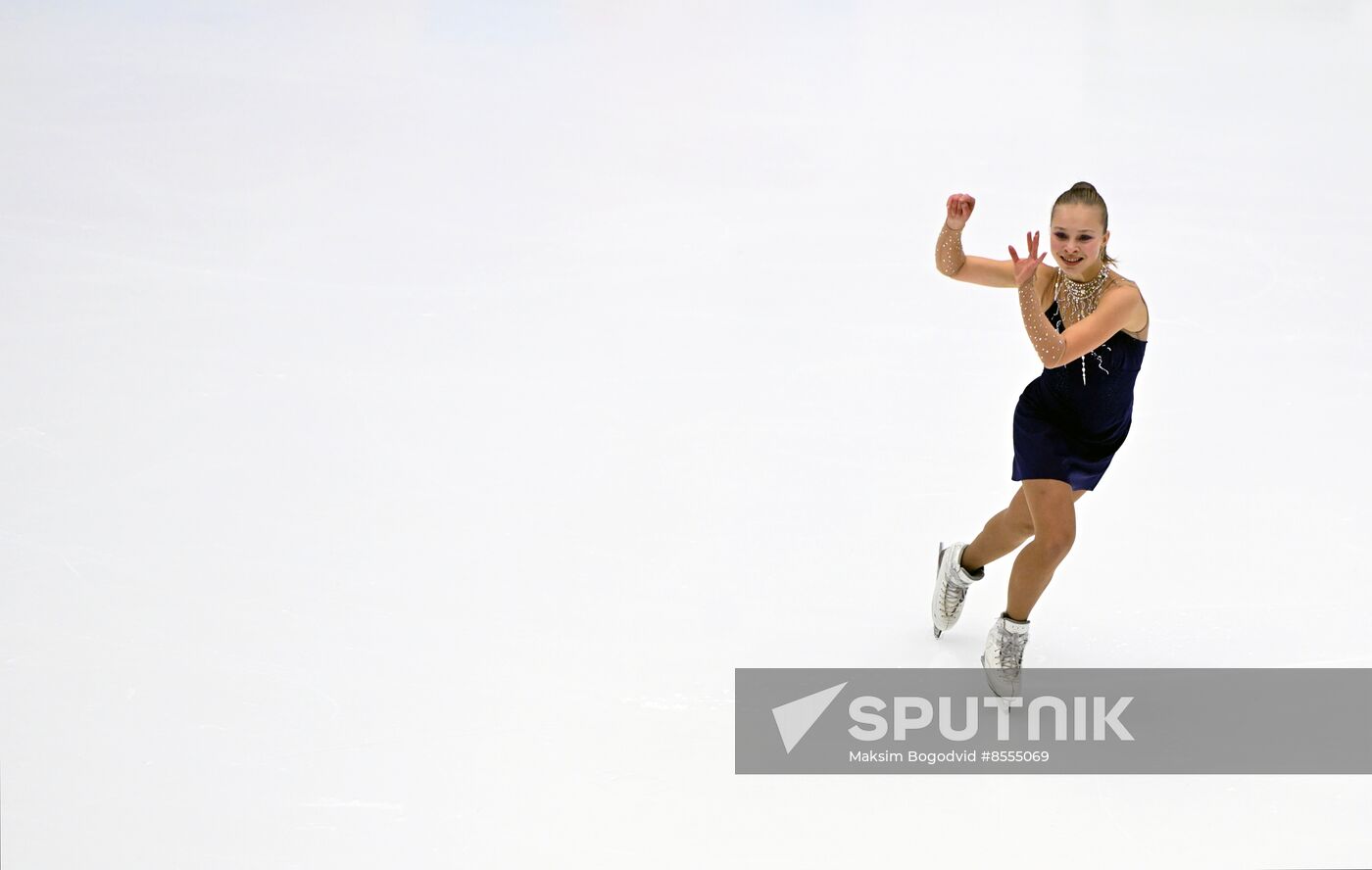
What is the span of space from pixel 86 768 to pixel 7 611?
64 cm

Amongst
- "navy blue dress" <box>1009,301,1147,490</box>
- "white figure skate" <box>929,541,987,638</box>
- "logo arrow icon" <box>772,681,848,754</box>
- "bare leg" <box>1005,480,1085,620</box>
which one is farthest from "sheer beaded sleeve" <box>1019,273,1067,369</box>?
"logo arrow icon" <box>772,681,848,754</box>

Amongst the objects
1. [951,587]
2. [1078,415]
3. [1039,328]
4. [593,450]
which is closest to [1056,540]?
[1078,415]

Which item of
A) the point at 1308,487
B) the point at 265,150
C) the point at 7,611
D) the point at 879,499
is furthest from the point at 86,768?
the point at 265,150

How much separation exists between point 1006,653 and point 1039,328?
72 centimetres

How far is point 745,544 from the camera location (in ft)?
11.8

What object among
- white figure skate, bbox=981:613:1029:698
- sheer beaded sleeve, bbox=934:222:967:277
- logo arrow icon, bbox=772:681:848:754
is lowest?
logo arrow icon, bbox=772:681:848:754

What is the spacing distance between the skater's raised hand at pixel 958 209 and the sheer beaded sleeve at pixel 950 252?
0.02 m

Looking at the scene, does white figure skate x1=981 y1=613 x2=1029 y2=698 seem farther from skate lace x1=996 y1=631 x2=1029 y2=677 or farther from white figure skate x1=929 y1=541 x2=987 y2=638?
white figure skate x1=929 y1=541 x2=987 y2=638

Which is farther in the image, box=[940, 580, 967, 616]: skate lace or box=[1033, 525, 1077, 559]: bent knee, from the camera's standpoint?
box=[940, 580, 967, 616]: skate lace

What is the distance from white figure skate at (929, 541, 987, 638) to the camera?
3.17 m

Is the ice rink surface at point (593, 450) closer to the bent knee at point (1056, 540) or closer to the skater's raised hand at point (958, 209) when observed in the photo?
the bent knee at point (1056, 540)

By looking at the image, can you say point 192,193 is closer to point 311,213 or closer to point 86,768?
point 311,213

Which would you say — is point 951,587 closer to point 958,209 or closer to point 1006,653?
point 1006,653

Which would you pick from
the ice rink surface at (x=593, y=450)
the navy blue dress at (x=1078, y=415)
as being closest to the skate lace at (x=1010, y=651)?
the ice rink surface at (x=593, y=450)
